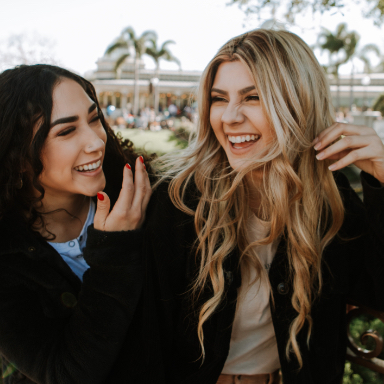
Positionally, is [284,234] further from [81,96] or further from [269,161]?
[81,96]

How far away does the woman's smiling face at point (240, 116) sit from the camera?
1983 mm

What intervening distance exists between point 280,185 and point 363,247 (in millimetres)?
671

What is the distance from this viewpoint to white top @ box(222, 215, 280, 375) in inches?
84.6

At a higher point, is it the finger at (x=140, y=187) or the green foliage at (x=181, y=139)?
the finger at (x=140, y=187)

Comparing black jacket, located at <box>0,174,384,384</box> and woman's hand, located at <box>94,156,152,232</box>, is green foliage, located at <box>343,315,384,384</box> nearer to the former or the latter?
black jacket, located at <box>0,174,384,384</box>

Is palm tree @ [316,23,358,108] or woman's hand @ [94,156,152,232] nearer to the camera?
woman's hand @ [94,156,152,232]

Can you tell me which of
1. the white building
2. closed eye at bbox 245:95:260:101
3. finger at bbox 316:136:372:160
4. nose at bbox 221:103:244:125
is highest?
the white building

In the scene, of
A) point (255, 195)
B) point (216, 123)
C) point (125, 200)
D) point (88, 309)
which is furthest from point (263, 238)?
point (88, 309)

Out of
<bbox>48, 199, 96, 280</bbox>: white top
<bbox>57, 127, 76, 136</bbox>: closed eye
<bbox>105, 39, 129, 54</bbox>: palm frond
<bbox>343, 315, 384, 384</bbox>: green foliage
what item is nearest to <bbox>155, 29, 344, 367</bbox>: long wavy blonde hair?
<bbox>57, 127, 76, 136</bbox>: closed eye

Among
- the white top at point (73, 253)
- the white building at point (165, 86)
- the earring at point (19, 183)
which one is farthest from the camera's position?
the white building at point (165, 86)

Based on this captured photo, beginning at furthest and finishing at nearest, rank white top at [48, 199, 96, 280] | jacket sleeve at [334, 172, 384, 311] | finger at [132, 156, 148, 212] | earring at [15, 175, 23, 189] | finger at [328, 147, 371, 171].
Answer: white top at [48, 199, 96, 280] → earring at [15, 175, 23, 189] → finger at [132, 156, 148, 212] → jacket sleeve at [334, 172, 384, 311] → finger at [328, 147, 371, 171]

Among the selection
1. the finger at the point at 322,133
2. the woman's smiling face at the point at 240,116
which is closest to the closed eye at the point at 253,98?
the woman's smiling face at the point at 240,116

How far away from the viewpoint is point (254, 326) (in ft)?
7.09

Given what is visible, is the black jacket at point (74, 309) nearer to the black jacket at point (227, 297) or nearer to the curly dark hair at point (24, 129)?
the black jacket at point (227, 297)
